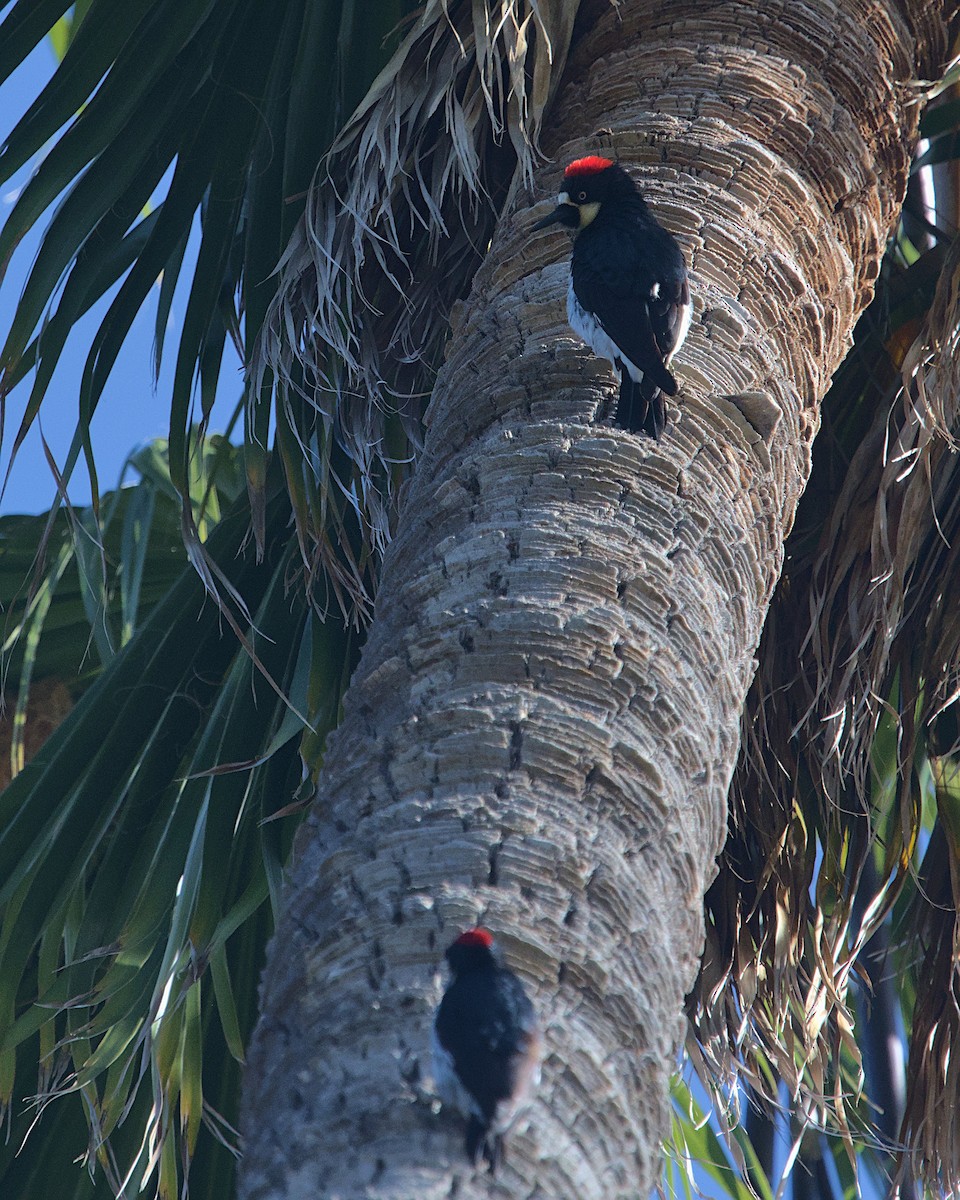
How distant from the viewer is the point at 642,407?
6.89ft

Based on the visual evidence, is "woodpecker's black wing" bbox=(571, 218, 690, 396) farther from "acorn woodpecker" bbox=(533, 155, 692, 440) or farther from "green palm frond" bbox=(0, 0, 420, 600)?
"green palm frond" bbox=(0, 0, 420, 600)

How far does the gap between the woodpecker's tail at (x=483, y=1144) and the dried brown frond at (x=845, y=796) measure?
1.80m

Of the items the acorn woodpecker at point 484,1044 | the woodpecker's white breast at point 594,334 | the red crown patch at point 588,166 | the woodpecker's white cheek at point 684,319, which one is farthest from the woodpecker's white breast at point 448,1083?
the red crown patch at point 588,166

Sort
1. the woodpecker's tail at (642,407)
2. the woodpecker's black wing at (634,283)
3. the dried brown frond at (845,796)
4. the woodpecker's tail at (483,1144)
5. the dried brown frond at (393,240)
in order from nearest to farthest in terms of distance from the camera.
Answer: the woodpecker's tail at (483,1144)
the woodpecker's tail at (642,407)
the woodpecker's black wing at (634,283)
the dried brown frond at (393,240)
the dried brown frond at (845,796)

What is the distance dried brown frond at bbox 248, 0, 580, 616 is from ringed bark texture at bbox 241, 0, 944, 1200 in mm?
Result: 212

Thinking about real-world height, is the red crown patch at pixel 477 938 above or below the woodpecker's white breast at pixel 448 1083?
above

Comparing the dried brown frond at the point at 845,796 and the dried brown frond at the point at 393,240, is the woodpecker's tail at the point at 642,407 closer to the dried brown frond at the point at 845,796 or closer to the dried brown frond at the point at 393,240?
the dried brown frond at the point at 393,240

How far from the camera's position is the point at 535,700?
1689 mm

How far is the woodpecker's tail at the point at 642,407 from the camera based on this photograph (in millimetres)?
2055

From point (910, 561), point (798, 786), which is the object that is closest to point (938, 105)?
point (910, 561)

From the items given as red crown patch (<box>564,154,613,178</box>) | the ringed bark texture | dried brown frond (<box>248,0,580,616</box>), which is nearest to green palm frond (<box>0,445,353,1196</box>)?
dried brown frond (<box>248,0,580,616</box>)

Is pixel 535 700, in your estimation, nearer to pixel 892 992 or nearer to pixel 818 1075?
pixel 818 1075

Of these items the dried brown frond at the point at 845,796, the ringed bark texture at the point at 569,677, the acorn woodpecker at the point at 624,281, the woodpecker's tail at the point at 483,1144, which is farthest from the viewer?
the dried brown frond at the point at 845,796

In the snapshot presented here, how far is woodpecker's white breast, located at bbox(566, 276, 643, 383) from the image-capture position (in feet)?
7.04
